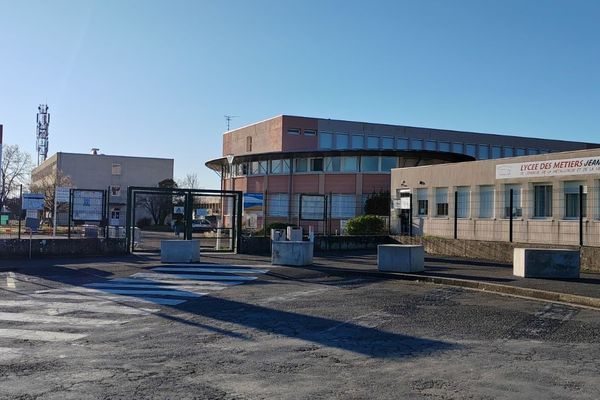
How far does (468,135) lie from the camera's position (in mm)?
73875

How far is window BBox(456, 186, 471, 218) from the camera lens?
90.5ft

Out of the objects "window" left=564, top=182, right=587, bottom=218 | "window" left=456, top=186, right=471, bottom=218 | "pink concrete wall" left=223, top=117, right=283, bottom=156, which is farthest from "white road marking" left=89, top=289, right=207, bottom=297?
"pink concrete wall" left=223, top=117, right=283, bottom=156

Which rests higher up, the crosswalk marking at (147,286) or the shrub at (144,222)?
the shrub at (144,222)

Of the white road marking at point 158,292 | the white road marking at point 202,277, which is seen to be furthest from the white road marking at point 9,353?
the white road marking at point 202,277

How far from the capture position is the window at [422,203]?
99.1ft

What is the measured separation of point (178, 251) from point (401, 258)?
7.30m

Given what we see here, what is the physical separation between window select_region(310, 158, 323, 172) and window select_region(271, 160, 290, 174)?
2260mm

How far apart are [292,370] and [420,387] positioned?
57.8 inches

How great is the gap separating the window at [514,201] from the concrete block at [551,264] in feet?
29.0

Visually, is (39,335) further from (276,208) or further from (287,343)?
(276,208)

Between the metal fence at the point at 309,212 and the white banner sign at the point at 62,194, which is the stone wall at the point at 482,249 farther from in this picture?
the white banner sign at the point at 62,194

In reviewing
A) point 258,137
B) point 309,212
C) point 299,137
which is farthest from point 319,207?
point 258,137

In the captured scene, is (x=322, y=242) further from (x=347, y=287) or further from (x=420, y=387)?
(x=420, y=387)

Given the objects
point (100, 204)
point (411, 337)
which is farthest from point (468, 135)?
point (411, 337)
